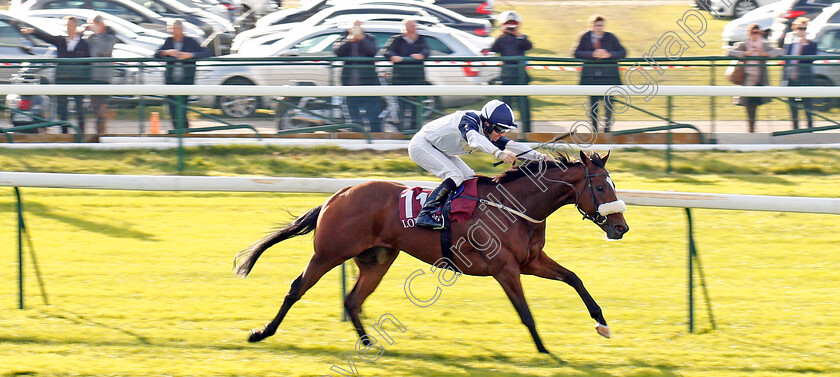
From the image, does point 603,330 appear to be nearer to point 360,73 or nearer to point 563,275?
point 563,275

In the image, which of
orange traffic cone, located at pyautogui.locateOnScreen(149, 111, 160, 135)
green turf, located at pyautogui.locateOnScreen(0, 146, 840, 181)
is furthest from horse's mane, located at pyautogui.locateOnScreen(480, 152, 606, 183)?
orange traffic cone, located at pyautogui.locateOnScreen(149, 111, 160, 135)

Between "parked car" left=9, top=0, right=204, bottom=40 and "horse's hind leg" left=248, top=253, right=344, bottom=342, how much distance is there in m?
11.7

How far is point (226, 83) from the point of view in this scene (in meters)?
9.70

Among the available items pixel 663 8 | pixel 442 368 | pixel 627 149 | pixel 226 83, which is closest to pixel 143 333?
pixel 442 368

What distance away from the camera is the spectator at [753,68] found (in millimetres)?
9195

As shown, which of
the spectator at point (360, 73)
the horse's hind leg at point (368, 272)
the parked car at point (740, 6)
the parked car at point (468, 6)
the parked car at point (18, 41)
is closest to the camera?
the horse's hind leg at point (368, 272)

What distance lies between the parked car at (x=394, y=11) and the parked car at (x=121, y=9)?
5.08ft

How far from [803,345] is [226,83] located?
6.18m

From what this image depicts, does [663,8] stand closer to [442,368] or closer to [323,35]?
[323,35]

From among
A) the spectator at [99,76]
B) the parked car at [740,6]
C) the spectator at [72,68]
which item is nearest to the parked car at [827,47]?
the parked car at [740,6]

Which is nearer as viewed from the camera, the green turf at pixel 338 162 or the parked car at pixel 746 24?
the green turf at pixel 338 162

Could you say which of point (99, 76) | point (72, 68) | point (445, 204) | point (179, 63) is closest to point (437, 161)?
point (445, 204)

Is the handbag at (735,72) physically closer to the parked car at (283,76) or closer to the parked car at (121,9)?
the parked car at (283,76)

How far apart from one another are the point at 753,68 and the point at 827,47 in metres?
2.90
